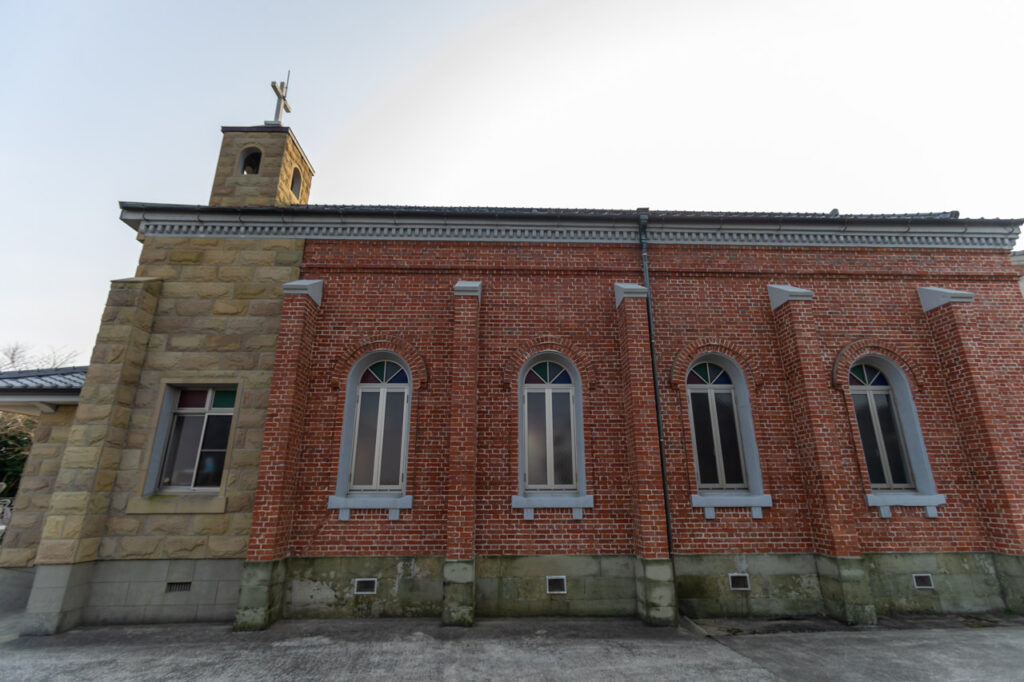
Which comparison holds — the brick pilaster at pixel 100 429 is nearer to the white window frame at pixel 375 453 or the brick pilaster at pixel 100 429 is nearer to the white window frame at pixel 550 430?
the white window frame at pixel 375 453

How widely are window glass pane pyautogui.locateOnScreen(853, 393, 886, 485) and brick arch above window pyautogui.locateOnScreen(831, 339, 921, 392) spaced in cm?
63

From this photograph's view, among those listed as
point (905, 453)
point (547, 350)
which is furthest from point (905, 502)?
point (547, 350)

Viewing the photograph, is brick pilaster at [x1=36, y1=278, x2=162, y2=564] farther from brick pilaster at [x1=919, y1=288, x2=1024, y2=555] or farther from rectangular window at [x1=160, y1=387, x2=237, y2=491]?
brick pilaster at [x1=919, y1=288, x2=1024, y2=555]

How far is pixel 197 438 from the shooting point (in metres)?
7.93

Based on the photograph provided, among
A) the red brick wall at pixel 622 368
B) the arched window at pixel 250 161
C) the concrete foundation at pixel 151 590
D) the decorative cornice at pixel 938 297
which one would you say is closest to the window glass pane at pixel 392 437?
the red brick wall at pixel 622 368

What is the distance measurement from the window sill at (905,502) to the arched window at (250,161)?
1504 centimetres

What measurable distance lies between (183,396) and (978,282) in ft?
53.7

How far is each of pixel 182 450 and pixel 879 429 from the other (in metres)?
13.4

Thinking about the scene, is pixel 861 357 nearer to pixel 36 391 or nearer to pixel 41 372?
pixel 36 391

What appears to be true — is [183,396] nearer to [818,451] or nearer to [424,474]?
[424,474]

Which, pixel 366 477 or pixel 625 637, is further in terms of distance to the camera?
pixel 366 477

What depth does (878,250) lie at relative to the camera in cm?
916

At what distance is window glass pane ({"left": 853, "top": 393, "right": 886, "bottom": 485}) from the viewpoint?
26.8ft

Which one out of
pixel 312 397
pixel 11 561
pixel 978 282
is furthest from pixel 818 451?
pixel 11 561
